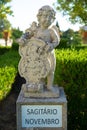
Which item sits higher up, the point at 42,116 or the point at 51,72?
the point at 51,72

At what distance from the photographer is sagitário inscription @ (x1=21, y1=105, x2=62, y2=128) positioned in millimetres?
5133

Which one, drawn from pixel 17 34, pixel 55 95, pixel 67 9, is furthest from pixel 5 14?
pixel 17 34

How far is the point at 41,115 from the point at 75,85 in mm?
1849

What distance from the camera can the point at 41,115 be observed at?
5156 millimetres

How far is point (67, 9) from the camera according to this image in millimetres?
28312

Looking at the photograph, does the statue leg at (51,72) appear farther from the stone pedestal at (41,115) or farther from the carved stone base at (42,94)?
the stone pedestal at (41,115)

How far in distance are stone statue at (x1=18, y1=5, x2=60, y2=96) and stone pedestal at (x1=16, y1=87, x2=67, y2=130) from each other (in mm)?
234

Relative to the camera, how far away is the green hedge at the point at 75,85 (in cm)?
681

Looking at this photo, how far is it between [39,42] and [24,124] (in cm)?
122

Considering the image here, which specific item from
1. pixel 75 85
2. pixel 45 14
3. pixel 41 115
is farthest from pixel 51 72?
pixel 75 85

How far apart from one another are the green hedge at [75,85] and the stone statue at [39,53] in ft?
5.45

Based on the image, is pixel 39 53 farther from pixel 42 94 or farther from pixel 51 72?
pixel 42 94

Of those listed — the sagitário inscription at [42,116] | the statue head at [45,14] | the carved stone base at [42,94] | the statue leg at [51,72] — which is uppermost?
the statue head at [45,14]

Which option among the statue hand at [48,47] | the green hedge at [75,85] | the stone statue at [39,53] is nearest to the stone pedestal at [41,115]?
the stone statue at [39,53]
